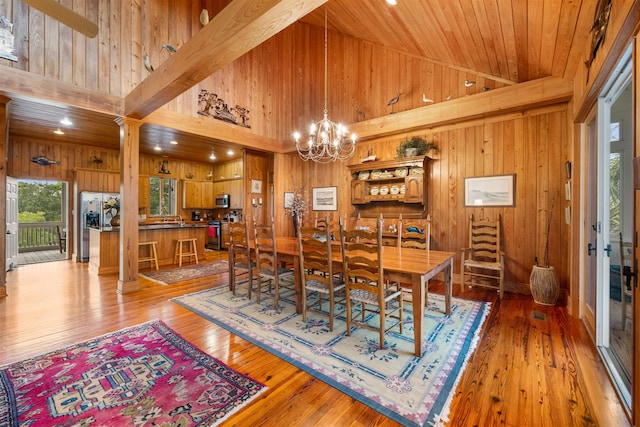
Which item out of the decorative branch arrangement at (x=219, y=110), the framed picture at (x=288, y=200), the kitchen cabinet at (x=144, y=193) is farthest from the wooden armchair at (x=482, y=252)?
the kitchen cabinet at (x=144, y=193)

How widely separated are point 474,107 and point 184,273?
5620 mm

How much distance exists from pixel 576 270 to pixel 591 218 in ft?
2.16

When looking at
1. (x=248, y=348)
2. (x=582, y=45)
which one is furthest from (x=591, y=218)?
(x=248, y=348)

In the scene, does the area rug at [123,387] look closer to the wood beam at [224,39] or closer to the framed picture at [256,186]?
the wood beam at [224,39]

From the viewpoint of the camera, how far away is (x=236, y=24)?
1.92m

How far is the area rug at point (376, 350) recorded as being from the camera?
1.73 metres

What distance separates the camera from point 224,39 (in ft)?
6.74

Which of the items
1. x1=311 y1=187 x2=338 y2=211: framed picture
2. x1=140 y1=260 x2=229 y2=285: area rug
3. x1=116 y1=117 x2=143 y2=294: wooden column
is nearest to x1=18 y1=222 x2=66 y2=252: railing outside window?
x1=140 y1=260 x2=229 y2=285: area rug

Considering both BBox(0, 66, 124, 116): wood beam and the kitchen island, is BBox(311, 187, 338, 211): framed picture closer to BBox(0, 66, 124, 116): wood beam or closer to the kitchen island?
the kitchen island

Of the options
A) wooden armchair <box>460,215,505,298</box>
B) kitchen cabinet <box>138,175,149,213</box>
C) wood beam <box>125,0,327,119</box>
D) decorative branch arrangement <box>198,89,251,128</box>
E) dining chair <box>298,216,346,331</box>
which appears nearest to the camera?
wood beam <box>125,0,327,119</box>

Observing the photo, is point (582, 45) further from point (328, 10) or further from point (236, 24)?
point (328, 10)

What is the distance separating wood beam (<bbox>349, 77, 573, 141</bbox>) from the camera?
332 centimetres

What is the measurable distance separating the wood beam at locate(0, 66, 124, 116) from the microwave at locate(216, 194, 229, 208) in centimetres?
438

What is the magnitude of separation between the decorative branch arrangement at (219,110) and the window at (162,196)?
387 centimetres
